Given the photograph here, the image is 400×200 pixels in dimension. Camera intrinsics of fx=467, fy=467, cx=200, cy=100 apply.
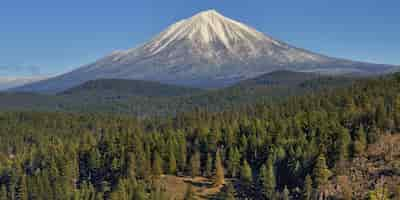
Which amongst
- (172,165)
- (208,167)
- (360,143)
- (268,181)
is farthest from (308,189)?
(172,165)

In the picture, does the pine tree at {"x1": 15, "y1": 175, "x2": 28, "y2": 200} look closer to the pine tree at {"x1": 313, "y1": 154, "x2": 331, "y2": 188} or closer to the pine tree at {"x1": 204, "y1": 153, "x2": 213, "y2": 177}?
the pine tree at {"x1": 204, "y1": 153, "x2": 213, "y2": 177}

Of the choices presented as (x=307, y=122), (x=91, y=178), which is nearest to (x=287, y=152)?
(x=307, y=122)

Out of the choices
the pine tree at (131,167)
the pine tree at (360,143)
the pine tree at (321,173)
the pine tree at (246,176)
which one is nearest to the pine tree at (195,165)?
the pine tree at (246,176)

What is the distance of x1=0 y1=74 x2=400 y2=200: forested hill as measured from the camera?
75688 millimetres

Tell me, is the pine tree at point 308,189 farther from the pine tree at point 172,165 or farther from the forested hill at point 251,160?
the pine tree at point 172,165

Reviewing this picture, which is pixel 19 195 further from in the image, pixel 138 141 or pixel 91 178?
pixel 138 141

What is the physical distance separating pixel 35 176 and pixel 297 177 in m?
51.4

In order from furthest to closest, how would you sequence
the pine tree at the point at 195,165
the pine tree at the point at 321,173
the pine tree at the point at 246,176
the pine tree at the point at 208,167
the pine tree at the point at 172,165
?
the pine tree at the point at 172,165 → the pine tree at the point at 195,165 → the pine tree at the point at 208,167 → the pine tree at the point at 246,176 → the pine tree at the point at 321,173

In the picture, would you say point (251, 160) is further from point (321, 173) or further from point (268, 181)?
point (321, 173)

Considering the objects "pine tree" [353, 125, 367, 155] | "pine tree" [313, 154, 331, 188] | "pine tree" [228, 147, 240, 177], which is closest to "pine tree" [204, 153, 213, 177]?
"pine tree" [228, 147, 240, 177]

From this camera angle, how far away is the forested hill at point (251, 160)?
75.7 metres

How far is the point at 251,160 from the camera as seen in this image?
95.4 metres

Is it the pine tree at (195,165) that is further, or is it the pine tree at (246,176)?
the pine tree at (195,165)

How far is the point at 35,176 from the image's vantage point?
93.4 meters
